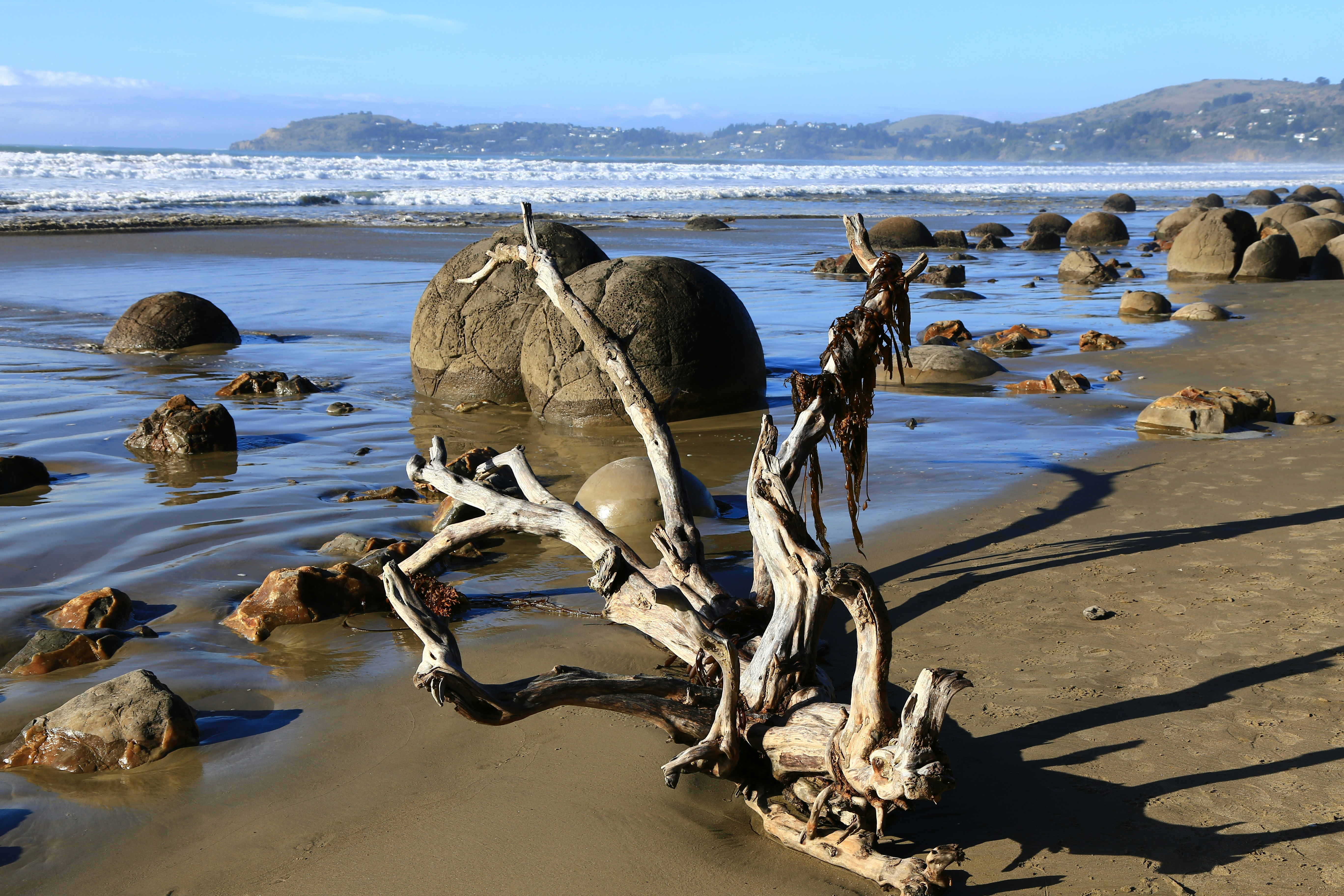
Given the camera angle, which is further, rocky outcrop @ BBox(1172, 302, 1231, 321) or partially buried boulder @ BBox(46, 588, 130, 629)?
rocky outcrop @ BBox(1172, 302, 1231, 321)

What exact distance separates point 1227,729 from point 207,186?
51.1m

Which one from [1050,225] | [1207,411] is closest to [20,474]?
[1207,411]

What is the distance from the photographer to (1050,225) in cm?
3188

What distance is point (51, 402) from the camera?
9.31 metres

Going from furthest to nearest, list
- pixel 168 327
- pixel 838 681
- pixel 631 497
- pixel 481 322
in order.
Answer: pixel 168 327 → pixel 481 322 → pixel 631 497 → pixel 838 681

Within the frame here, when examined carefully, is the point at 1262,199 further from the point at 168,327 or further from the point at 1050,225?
the point at 168,327

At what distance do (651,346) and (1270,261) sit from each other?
1572 cm

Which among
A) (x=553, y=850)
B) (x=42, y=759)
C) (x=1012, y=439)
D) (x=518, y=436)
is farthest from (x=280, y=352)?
(x=553, y=850)

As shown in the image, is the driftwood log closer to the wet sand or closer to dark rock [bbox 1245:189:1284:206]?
the wet sand

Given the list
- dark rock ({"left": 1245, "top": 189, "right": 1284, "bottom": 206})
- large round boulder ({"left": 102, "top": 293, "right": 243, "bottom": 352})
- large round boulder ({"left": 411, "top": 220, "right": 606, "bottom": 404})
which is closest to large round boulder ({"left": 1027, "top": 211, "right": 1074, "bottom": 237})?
dark rock ({"left": 1245, "top": 189, "right": 1284, "bottom": 206})

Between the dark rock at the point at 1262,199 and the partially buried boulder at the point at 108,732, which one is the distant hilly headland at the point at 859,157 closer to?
the dark rock at the point at 1262,199

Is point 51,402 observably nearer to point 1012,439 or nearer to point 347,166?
point 1012,439

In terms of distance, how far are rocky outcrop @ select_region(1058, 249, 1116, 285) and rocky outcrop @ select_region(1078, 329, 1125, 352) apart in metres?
7.75

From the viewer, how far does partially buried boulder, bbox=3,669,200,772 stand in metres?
3.47
